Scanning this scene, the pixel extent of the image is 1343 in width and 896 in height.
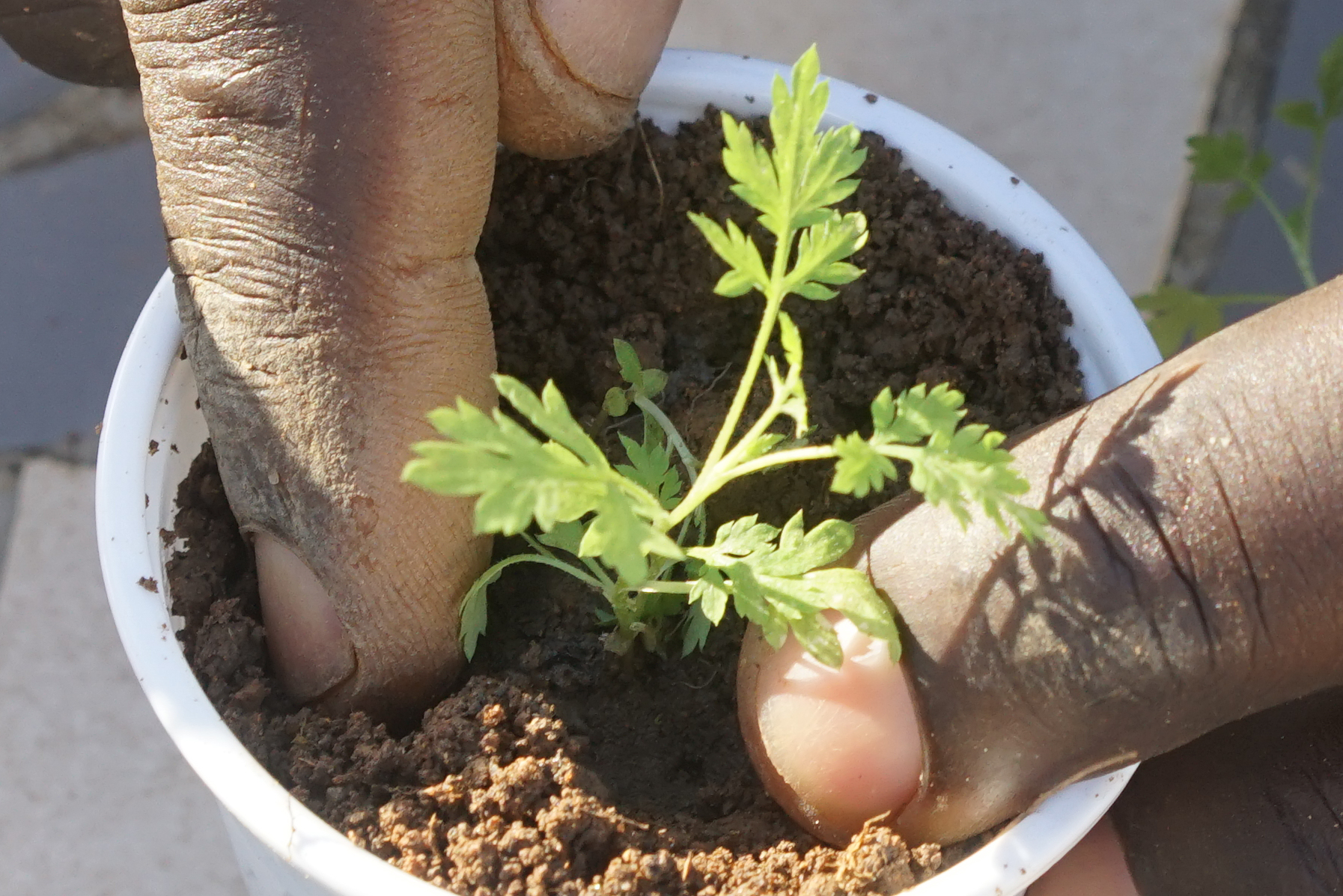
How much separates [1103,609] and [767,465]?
23 centimetres

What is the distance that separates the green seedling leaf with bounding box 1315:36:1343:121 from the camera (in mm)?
1482

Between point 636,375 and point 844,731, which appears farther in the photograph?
point 636,375

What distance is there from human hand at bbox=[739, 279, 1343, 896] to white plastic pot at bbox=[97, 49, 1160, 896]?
5 cm

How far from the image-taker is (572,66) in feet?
2.98

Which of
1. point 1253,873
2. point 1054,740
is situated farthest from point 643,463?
point 1253,873

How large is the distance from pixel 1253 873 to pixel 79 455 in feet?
5.05

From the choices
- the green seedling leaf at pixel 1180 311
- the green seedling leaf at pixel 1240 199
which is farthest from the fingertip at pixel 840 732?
the green seedling leaf at pixel 1240 199

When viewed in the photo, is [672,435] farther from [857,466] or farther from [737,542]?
[857,466]

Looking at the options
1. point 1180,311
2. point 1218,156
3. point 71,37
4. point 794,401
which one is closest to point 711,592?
point 794,401

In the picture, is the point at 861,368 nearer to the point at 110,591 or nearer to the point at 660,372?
the point at 660,372

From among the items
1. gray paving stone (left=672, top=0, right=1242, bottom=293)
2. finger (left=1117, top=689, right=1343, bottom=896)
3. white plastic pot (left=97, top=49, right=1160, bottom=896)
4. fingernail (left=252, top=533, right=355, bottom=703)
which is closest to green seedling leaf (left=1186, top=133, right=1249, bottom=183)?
gray paving stone (left=672, top=0, right=1242, bottom=293)

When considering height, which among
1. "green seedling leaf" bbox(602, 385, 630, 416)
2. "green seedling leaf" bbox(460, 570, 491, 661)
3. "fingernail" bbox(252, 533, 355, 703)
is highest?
"green seedling leaf" bbox(602, 385, 630, 416)

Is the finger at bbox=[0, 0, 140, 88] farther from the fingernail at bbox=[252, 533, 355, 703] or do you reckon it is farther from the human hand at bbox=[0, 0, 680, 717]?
the fingernail at bbox=[252, 533, 355, 703]

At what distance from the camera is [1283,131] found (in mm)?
1817
